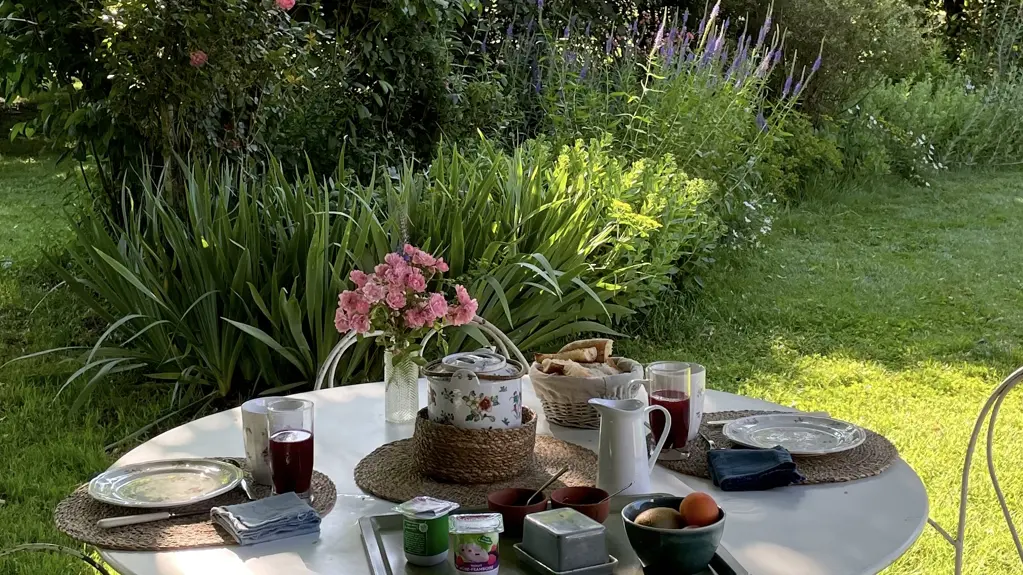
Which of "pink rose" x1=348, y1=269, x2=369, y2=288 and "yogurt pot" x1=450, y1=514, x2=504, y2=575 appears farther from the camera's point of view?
"pink rose" x1=348, y1=269, x2=369, y2=288

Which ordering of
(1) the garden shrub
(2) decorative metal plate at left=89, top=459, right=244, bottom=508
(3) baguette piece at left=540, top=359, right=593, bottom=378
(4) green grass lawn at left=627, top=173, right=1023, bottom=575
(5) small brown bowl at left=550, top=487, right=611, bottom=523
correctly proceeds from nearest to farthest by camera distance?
(5) small brown bowl at left=550, top=487, right=611, bottom=523 < (2) decorative metal plate at left=89, top=459, right=244, bottom=508 < (3) baguette piece at left=540, top=359, right=593, bottom=378 < (4) green grass lawn at left=627, top=173, right=1023, bottom=575 < (1) the garden shrub

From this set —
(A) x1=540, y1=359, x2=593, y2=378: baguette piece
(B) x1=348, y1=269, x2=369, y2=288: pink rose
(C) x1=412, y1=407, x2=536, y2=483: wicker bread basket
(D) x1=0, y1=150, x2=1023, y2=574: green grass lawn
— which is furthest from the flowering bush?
(D) x1=0, y1=150, x2=1023, y2=574: green grass lawn

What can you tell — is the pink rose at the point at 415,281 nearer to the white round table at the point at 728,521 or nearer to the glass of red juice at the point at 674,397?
the white round table at the point at 728,521

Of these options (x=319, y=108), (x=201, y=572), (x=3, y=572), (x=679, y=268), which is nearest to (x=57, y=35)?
(x=319, y=108)

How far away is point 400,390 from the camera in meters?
2.04

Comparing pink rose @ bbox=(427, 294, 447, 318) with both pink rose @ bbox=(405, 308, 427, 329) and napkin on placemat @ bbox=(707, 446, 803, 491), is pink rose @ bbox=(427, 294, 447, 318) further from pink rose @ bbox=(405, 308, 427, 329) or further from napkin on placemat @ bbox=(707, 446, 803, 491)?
napkin on placemat @ bbox=(707, 446, 803, 491)

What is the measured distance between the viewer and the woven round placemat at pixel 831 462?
5.79 feet

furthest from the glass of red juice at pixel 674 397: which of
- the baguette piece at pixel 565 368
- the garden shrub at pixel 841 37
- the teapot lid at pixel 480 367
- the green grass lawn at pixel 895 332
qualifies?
the garden shrub at pixel 841 37

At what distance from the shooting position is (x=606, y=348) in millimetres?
2072

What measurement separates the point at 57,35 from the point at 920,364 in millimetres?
4197

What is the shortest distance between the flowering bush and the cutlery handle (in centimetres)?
43

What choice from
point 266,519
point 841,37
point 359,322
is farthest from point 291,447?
point 841,37

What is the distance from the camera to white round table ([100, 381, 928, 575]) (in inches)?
56.4

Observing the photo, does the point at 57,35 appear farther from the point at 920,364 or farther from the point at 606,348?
the point at 920,364
